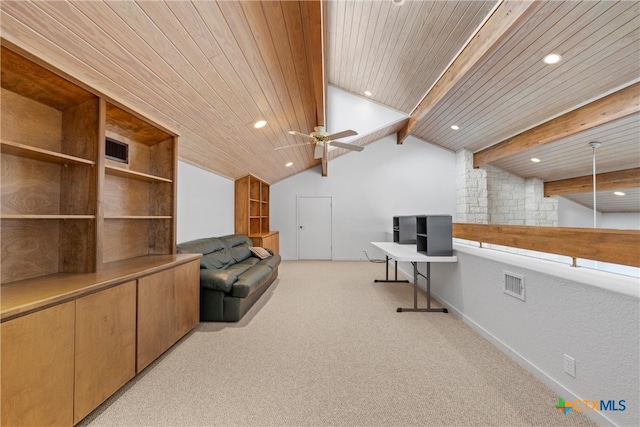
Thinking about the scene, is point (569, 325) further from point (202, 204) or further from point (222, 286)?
point (202, 204)

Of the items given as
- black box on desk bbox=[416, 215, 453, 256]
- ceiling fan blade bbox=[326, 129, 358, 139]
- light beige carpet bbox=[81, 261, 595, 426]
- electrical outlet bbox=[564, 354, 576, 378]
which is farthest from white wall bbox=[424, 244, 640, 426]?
ceiling fan blade bbox=[326, 129, 358, 139]

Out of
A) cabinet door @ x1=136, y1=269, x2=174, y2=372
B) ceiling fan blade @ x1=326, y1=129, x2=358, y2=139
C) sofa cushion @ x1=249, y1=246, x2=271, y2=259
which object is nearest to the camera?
cabinet door @ x1=136, y1=269, x2=174, y2=372

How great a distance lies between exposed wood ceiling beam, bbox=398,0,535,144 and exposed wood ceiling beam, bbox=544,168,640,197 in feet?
13.4

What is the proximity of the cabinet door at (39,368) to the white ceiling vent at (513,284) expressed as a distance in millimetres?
3011

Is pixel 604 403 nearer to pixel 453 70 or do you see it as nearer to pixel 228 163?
pixel 453 70

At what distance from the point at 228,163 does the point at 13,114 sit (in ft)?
9.77

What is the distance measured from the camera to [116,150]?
2.35 m

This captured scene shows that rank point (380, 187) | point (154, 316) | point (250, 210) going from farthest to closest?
point (380, 187)
point (250, 210)
point (154, 316)

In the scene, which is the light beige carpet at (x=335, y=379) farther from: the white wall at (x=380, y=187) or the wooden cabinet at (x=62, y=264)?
the white wall at (x=380, y=187)

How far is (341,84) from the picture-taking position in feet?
16.3

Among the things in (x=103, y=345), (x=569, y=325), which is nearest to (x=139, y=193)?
(x=103, y=345)

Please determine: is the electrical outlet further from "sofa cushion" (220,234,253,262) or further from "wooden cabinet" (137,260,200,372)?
"sofa cushion" (220,234,253,262)

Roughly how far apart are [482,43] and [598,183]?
4.96 m

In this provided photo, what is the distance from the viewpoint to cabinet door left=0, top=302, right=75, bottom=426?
1114 millimetres
